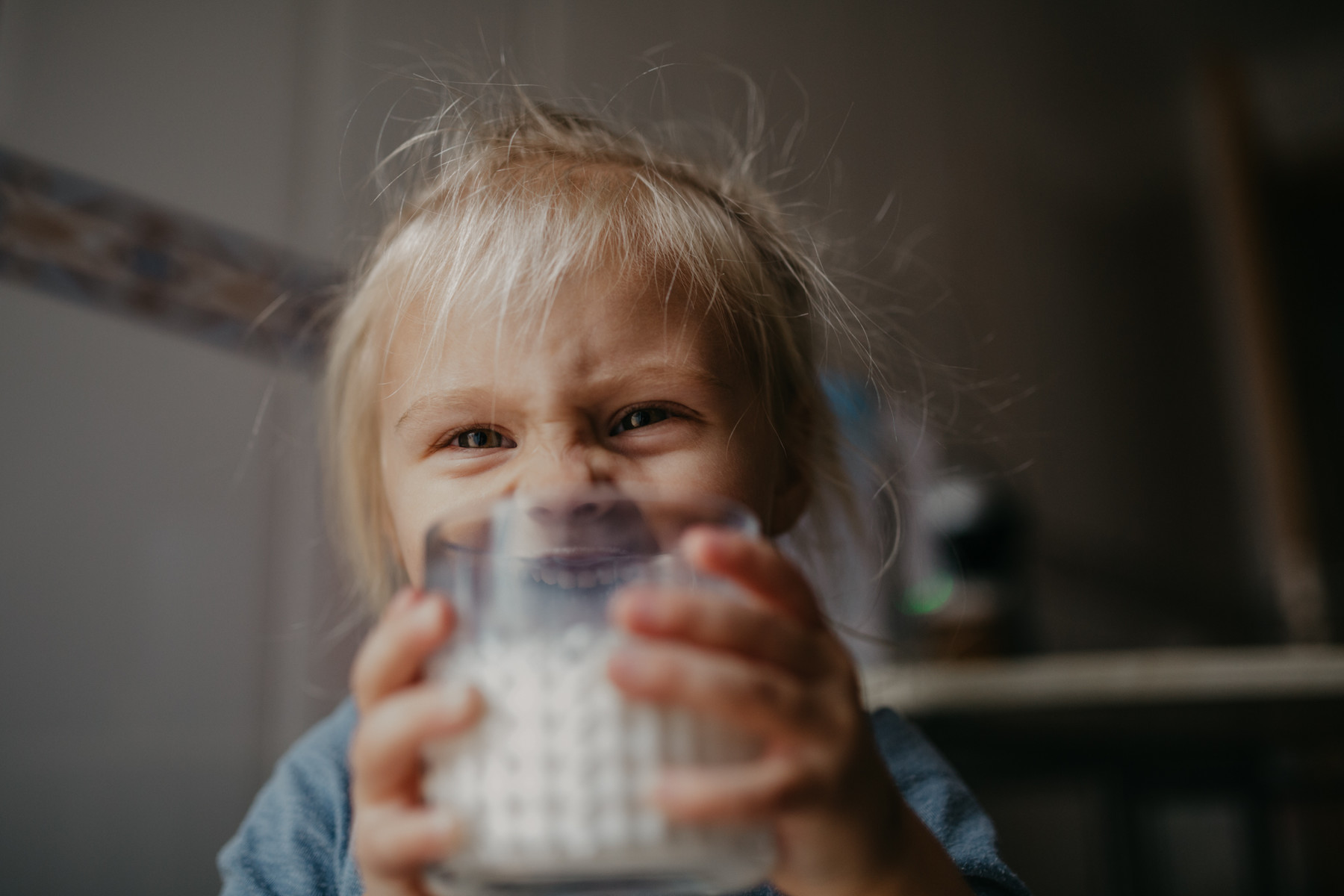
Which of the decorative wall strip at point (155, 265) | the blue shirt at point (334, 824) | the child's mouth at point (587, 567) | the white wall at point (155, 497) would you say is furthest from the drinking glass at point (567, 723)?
the white wall at point (155, 497)

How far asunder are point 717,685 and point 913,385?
107 cm

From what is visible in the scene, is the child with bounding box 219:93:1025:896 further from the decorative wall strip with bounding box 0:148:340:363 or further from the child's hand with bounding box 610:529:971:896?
the decorative wall strip with bounding box 0:148:340:363

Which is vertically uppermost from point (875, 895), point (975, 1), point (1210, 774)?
point (975, 1)

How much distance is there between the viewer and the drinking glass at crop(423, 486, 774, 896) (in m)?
0.30

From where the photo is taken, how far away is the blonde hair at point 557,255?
635mm

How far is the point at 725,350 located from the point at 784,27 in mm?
1612

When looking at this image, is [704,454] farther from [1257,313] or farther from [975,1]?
[1257,313]

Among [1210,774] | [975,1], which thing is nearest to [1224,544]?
[1210,774]

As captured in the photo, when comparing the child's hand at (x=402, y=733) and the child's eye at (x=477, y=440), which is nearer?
the child's hand at (x=402, y=733)

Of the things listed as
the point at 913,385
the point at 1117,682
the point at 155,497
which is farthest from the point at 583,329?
the point at 1117,682

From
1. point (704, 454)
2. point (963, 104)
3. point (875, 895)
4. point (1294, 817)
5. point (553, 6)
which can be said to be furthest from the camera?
point (1294, 817)

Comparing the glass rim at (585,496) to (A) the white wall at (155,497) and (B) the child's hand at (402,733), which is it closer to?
(B) the child's hand at (402,733)

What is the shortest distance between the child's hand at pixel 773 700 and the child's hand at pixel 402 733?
0.20ft

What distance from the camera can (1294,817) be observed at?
3137 mm
